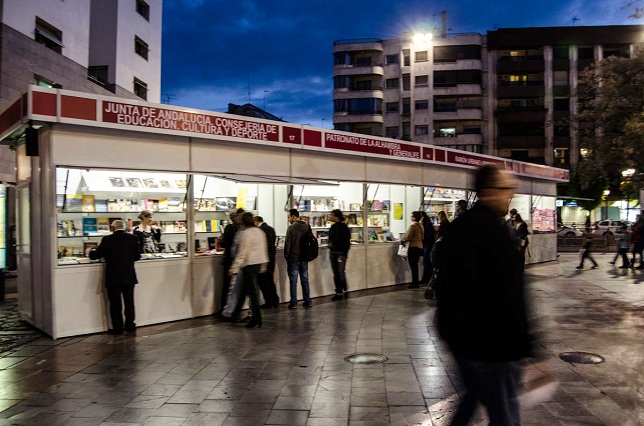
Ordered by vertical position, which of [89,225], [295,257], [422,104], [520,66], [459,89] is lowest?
[295,257]

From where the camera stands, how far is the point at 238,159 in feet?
34.2

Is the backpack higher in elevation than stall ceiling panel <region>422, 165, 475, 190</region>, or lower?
lower


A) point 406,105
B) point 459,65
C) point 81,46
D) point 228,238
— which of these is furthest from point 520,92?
point 228,238

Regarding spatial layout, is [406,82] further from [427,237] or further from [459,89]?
[427,237]

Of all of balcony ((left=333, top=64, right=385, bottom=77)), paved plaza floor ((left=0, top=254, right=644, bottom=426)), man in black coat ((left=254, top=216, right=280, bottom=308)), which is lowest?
paved plaza floor ((left=0, top=254, right=644, bottom=426))

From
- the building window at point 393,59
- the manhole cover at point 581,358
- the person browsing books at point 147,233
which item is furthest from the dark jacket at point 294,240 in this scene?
the building window at point 393,59

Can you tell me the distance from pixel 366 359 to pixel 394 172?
770cm

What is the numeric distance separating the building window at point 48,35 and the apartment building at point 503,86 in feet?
135

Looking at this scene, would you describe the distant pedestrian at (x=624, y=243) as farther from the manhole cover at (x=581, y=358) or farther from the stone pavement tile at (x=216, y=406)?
the stone pavement tile at (x=216, y=406)

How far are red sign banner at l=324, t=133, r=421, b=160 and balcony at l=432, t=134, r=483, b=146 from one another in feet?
147

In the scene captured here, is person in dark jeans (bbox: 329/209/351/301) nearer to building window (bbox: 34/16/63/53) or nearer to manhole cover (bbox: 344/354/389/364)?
→ manhole cover (bbox: 344/354/389/364)

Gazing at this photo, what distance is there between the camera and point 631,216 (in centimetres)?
5269

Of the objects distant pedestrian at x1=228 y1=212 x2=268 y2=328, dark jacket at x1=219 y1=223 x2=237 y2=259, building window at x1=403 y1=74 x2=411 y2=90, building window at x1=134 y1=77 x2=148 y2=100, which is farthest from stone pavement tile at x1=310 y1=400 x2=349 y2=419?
building window at x1=403 y1=74 x2=411 y2=90

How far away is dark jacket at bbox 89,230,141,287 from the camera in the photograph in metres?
8.24
